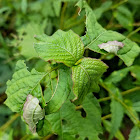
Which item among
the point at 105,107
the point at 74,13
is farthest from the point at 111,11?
the point at 105,107

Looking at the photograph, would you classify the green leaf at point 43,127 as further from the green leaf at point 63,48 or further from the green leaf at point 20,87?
the green leaf at point 63,48

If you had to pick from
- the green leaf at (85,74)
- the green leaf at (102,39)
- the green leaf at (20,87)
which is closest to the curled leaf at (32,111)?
the green leaf at (20,87)

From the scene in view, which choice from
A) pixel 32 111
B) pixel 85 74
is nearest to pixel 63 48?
pixel 85 74

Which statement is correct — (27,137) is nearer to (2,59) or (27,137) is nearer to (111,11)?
(2,59)

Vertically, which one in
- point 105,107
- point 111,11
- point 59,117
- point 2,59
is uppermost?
point 111,11

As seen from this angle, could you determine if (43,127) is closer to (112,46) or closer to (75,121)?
(75,121)

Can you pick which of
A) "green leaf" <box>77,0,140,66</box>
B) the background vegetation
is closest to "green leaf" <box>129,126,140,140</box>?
the background vegetation
